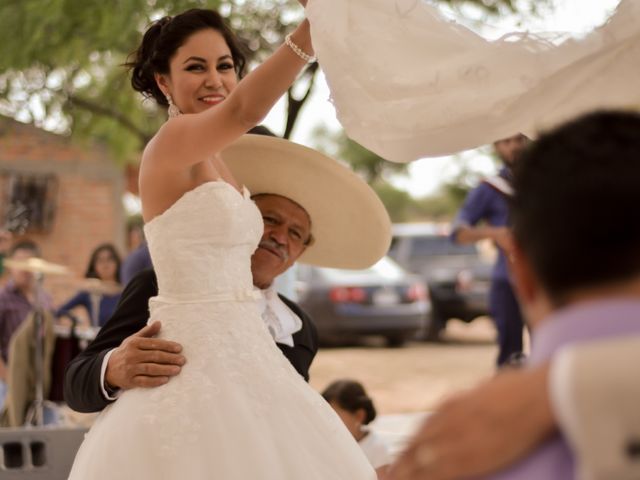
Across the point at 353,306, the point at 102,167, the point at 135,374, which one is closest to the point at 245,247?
the point at 135,374

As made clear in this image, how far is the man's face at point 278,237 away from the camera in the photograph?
126 inches

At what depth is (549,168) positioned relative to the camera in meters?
1.24

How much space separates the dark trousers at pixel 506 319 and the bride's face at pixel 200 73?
3895mm

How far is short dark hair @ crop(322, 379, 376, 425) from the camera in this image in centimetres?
530

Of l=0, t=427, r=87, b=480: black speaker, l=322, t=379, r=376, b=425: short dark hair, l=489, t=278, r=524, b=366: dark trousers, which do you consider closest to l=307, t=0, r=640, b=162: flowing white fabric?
l=0, t=427, r=87, b=480: black speaker

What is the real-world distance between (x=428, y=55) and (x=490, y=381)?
1554mm

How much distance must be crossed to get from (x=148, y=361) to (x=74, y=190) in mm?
17544

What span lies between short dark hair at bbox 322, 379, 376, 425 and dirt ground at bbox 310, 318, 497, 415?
5.87 meters

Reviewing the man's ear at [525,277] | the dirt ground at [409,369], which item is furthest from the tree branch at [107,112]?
the man's ear at [525,277]

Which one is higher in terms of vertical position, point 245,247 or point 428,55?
point 428,55

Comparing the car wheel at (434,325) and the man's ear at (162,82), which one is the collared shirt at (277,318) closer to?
the man's ear at (162,82)

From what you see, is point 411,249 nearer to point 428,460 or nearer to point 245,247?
point 245,247

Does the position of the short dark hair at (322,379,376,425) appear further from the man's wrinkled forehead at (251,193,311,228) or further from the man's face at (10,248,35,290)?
the man's face at (10,248,35,290)

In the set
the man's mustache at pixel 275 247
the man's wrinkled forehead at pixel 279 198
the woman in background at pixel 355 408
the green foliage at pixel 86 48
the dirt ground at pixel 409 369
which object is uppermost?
the green foliage at pixel 86 48
